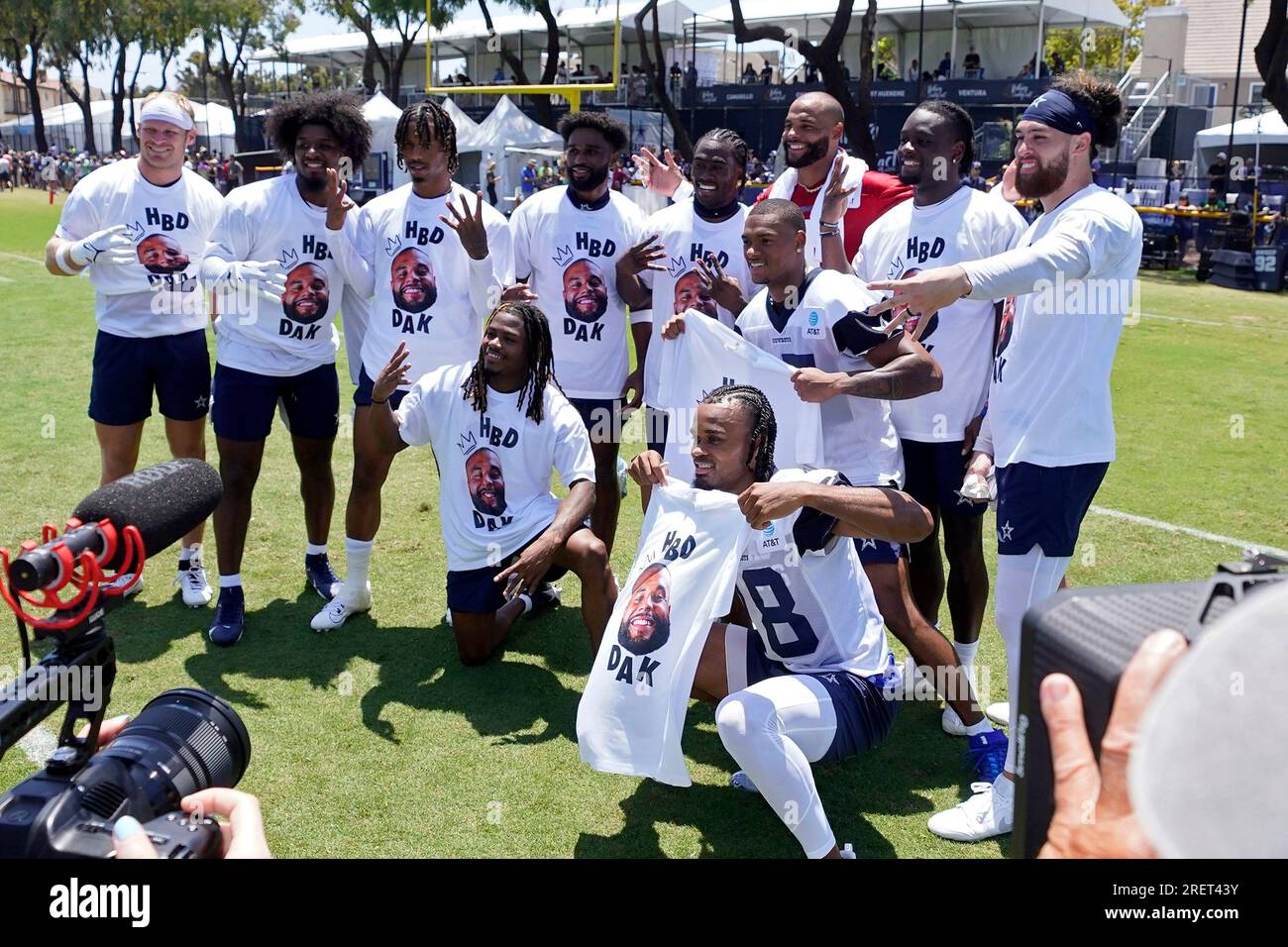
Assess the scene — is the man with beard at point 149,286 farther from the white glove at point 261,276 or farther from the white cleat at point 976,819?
the white cleat at point 976,819

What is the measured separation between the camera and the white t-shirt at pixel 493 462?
5.15 m

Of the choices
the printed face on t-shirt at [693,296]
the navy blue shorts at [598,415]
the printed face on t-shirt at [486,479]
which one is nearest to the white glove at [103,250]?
the printed face on t-shirt at [486,479]

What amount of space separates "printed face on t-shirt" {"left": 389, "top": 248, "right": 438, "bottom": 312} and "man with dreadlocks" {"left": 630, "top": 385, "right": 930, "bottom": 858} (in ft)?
6.59

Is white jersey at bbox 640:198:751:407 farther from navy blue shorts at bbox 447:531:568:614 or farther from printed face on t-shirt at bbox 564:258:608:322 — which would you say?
navy blue shorts at bbox 447:531:568:614

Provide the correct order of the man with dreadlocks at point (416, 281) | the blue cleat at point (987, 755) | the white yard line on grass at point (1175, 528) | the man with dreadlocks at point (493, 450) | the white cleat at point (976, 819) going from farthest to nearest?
the white yard line on grass at point (1175, 528)
the man with dreadlocks at point (416, 281)
the man with dreadlocks at point (493, 450)
the blue cleat at point (987, 755)
the white cleat at point (976, 819)

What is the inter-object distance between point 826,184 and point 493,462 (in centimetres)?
198

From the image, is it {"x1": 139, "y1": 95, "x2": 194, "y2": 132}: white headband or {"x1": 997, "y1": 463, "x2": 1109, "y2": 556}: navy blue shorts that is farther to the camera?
{"x1": 139, "y1": 95, "x2": 194, "y2": 132}: white headband

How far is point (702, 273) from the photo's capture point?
17.6 feet

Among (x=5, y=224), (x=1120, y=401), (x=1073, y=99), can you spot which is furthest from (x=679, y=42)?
(x=1073, y=99)

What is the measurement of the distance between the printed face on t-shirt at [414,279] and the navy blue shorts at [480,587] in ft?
4.63

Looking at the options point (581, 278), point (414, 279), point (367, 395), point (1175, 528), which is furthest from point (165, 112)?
point (1175, 528)

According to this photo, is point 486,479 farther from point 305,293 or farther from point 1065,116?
point 1065,116

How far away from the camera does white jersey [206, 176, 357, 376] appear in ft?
18.3

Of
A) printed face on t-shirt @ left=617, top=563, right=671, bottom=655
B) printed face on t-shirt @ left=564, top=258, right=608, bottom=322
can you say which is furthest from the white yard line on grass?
printed face on t-shirt @ left=617, top=563, right=671, bottom=655
